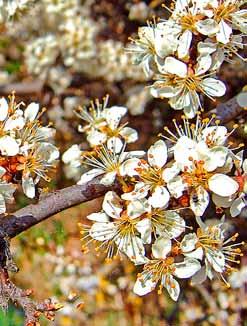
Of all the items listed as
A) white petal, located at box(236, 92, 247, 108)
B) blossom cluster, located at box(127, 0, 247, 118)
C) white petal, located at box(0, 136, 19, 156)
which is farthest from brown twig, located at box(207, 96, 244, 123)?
white petal, located at box(0, 136, 19, 156)

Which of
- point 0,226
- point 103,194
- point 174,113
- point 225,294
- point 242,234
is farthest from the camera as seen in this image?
point 174,113

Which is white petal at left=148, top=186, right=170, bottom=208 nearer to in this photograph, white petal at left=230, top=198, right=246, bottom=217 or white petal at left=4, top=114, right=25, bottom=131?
white petal at left=230, top=198, right=246, bottom=217

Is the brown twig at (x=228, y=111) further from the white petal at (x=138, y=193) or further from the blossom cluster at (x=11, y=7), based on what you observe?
the blossom cluster at (x=11, y=7)

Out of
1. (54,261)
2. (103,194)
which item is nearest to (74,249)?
(54,261)

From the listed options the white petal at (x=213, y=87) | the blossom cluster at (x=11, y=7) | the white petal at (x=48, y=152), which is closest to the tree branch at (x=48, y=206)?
the white petal at (x=48, y=152)

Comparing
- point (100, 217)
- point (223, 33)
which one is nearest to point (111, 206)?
point (100, 217)

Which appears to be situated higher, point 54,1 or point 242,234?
point 54,1

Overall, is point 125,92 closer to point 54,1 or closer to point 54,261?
point 54,1

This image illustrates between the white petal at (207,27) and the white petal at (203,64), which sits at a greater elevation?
the white petal at (207,27)
